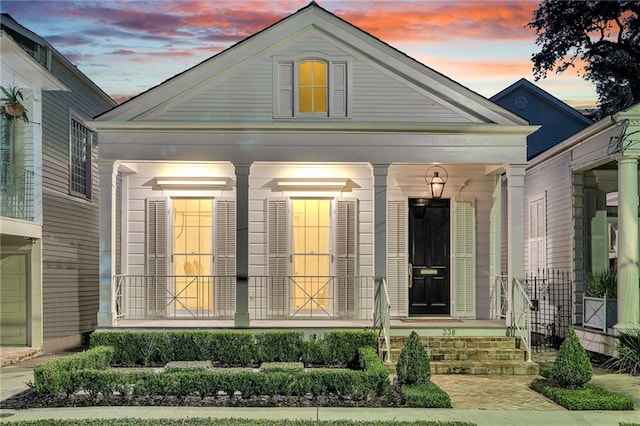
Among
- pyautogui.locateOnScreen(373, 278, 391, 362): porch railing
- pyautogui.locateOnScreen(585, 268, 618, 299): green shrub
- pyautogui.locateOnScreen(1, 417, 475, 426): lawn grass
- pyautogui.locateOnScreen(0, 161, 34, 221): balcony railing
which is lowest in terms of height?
pyautogui.locateOnScreen(1, 417, 475, 426): lawn grass

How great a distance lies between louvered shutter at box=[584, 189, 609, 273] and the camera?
55.9 ft

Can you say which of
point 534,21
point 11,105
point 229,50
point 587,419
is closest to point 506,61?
point 534,21

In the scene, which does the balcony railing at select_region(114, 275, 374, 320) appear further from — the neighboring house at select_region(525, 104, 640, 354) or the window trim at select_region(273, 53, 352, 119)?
the neighboring house at select_region(525, 104, 640, 354)

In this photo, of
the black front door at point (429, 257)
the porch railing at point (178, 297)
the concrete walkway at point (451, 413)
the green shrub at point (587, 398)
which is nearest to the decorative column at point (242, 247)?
the porch railing at point (178, 297)

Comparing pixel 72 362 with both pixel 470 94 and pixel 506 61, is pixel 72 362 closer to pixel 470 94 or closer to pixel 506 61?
pixel 470 94

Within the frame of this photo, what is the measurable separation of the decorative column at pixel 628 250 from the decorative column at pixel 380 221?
14.7ft

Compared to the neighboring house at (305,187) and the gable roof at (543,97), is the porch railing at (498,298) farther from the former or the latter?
the gable roof at (543,97)

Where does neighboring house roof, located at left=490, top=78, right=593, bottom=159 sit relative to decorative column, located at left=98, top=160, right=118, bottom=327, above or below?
above

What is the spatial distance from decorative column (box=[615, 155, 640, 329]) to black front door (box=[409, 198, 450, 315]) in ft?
13.9

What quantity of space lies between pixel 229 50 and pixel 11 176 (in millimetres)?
5591

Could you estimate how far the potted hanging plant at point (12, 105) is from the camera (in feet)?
52.7

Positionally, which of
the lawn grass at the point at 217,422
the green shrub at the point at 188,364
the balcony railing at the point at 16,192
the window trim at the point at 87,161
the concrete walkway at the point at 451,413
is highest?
the window trim at the point at 87,161

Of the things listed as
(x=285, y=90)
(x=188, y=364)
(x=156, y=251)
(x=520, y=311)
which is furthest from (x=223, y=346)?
(x=520, y=311)

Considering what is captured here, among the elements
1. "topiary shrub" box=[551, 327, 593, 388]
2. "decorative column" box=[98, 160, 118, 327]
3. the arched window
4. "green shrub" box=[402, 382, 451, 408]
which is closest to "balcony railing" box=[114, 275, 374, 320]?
"decorative column" box=[98, 160, 118, 327]
